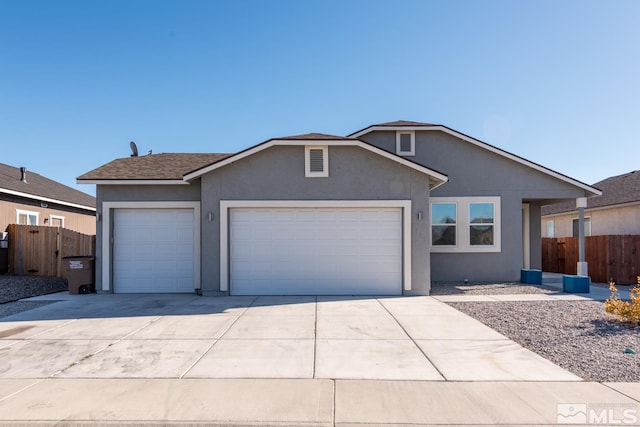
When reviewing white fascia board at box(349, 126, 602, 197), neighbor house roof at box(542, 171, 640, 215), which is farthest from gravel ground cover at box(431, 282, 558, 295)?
neighbor house roof at box(542, 171, 640, 215)

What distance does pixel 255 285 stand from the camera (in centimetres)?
1018

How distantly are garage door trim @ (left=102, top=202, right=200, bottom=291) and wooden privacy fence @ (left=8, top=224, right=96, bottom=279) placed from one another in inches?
180

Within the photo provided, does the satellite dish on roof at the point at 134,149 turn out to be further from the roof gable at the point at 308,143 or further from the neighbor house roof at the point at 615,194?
the neighbor house roof at the point at 615,194

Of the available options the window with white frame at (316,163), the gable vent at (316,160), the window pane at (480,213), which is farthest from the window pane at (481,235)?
the gable vent at (316,160)

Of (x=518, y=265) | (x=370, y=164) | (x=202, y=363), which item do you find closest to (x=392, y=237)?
(x=370, y=164)

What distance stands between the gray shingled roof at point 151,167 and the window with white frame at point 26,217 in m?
6.77

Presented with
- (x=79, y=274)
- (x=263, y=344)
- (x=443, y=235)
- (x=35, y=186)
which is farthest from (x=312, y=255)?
(x=35, y=186)

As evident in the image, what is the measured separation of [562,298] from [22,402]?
440 inches

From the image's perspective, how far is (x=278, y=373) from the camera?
4660 millimetres

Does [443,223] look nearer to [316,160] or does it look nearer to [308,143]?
[316,160]

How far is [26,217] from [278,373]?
16.8m

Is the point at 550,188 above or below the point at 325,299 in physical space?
above

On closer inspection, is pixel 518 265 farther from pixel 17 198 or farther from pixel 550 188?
pixel 17 198

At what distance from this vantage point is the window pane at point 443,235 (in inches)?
506
